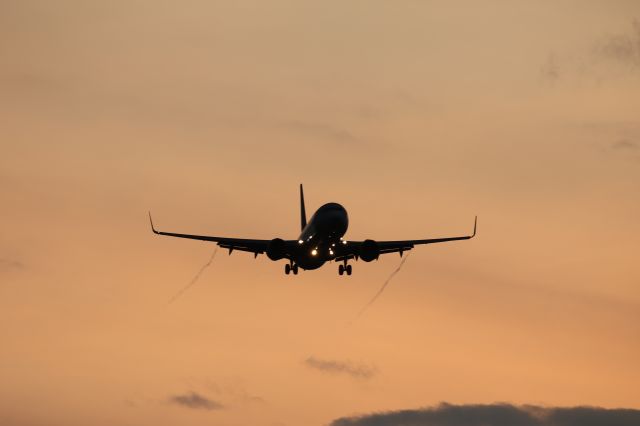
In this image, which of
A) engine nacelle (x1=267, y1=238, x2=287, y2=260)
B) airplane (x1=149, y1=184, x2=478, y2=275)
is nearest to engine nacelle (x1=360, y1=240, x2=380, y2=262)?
airplane (x1=149, y1=184, x2=478, y2=275)

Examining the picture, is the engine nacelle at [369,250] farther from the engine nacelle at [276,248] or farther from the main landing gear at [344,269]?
the engine nacelle at [276,248]

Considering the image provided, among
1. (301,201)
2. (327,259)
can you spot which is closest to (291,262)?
(327,259)

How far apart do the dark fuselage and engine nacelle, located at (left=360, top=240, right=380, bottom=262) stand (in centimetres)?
234

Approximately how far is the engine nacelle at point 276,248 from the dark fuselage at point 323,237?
1492mm

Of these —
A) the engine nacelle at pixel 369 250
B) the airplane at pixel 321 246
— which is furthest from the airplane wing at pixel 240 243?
the engine nacelle at pixel 369 250

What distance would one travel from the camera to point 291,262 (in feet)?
395

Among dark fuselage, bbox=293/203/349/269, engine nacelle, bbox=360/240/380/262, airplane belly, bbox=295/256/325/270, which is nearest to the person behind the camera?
dark fuselage, bbox=293/203/349/269

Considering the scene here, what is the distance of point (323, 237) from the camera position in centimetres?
11219

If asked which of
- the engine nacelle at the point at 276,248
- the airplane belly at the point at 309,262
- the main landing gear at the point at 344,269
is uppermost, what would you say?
the engine nacelle at the point at 276,248

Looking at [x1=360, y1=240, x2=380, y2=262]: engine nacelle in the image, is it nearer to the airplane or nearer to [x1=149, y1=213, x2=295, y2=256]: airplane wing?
the airplane

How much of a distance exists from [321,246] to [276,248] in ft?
15.9

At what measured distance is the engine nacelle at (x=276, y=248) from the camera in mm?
→ 114938

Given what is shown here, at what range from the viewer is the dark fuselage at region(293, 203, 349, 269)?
111 metres

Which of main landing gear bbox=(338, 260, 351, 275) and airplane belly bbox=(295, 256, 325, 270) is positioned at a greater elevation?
airplane belly bbox=(295, 256, 325, 270)
